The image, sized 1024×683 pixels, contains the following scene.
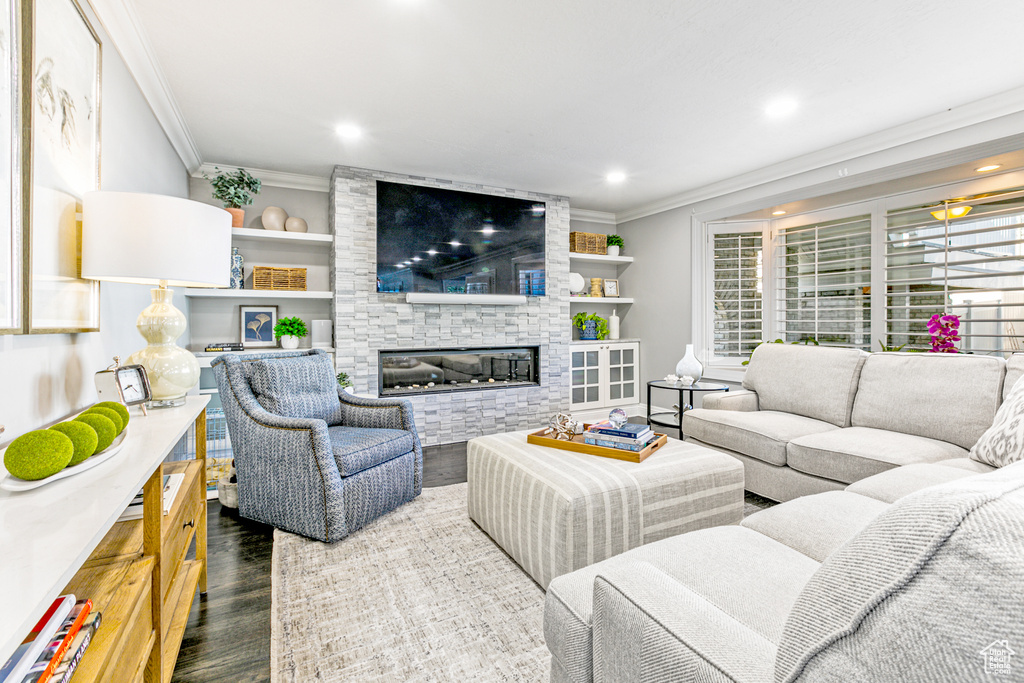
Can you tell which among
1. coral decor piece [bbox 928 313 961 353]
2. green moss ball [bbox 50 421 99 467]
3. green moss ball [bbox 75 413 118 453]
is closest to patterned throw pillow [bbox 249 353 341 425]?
green moss ball [bbox 75 413 118 453]

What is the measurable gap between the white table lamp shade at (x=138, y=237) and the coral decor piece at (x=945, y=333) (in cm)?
400

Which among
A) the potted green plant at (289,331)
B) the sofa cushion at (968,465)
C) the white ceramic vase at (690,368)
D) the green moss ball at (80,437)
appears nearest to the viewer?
the green moss ball at (80,437)

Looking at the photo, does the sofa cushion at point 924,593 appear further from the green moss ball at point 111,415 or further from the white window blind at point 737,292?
the white window blind at point 737,292

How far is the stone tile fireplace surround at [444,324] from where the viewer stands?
12.6ft

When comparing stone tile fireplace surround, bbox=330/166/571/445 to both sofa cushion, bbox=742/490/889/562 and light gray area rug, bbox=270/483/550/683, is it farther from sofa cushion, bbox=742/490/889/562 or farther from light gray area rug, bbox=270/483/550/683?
sofa cushion, bbox=742/490/889/562

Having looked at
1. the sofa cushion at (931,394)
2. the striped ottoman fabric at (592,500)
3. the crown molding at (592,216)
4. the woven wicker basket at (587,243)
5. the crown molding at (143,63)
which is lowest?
the striped ottoman fabric at (592,500)

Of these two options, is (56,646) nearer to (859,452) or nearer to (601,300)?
(859,452)

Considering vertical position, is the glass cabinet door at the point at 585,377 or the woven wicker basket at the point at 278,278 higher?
the woven wicker basket at the point at 278,278

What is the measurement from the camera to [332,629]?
1603 millimetres

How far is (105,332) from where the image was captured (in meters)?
1.94

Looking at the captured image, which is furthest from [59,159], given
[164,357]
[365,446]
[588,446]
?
[588,446]

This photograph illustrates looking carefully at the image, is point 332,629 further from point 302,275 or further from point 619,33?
point 302,275

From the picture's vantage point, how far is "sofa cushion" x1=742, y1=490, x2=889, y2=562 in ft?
4.14

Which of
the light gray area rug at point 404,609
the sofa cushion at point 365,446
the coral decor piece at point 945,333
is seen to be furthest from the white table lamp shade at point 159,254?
the coral decor piece at point 945,333
